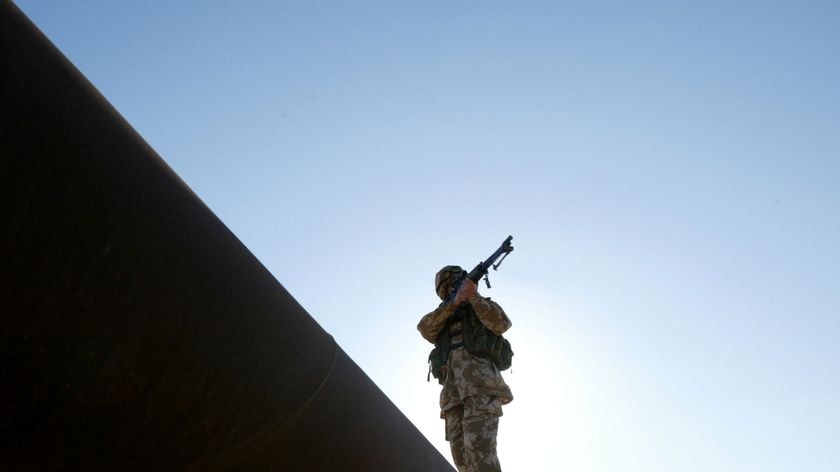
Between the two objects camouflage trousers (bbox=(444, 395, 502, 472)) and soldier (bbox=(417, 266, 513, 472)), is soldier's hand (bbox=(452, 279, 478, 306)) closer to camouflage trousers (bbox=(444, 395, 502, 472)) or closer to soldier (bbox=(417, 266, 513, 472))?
soldier (bbox=(417, 266, 513, 472))

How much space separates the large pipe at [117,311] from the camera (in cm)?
81

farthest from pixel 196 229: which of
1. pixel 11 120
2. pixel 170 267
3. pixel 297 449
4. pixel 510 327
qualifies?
pixel 510 327

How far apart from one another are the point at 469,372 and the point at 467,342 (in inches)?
11.8

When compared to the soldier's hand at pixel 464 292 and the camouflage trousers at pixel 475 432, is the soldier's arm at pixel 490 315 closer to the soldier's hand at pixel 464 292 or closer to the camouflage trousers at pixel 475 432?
the soldier's hand at pixel 464 292

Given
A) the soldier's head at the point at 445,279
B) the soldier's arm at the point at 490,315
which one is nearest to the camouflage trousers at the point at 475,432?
the soldier's arm at the point at 490,315

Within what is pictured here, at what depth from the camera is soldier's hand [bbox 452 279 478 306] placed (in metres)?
4.94

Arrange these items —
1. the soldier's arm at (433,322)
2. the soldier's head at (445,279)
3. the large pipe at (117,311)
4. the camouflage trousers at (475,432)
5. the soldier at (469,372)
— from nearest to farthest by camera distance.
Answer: the large pipe at (117,311) → the camouflage trousers at (475,432) → the soldier at (469,372) → the soldier's arm at (433,322) → the soldier's head at (445,279)

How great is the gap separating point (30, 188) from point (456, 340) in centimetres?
438

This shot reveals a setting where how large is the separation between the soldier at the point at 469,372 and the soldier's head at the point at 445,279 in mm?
649

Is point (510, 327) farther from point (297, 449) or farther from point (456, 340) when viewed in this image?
point (297, 449)

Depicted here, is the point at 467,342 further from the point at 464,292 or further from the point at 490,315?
the point at 464,292

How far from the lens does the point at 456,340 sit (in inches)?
197

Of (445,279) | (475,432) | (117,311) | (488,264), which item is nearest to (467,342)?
(475,432)

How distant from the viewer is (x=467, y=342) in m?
4.79
